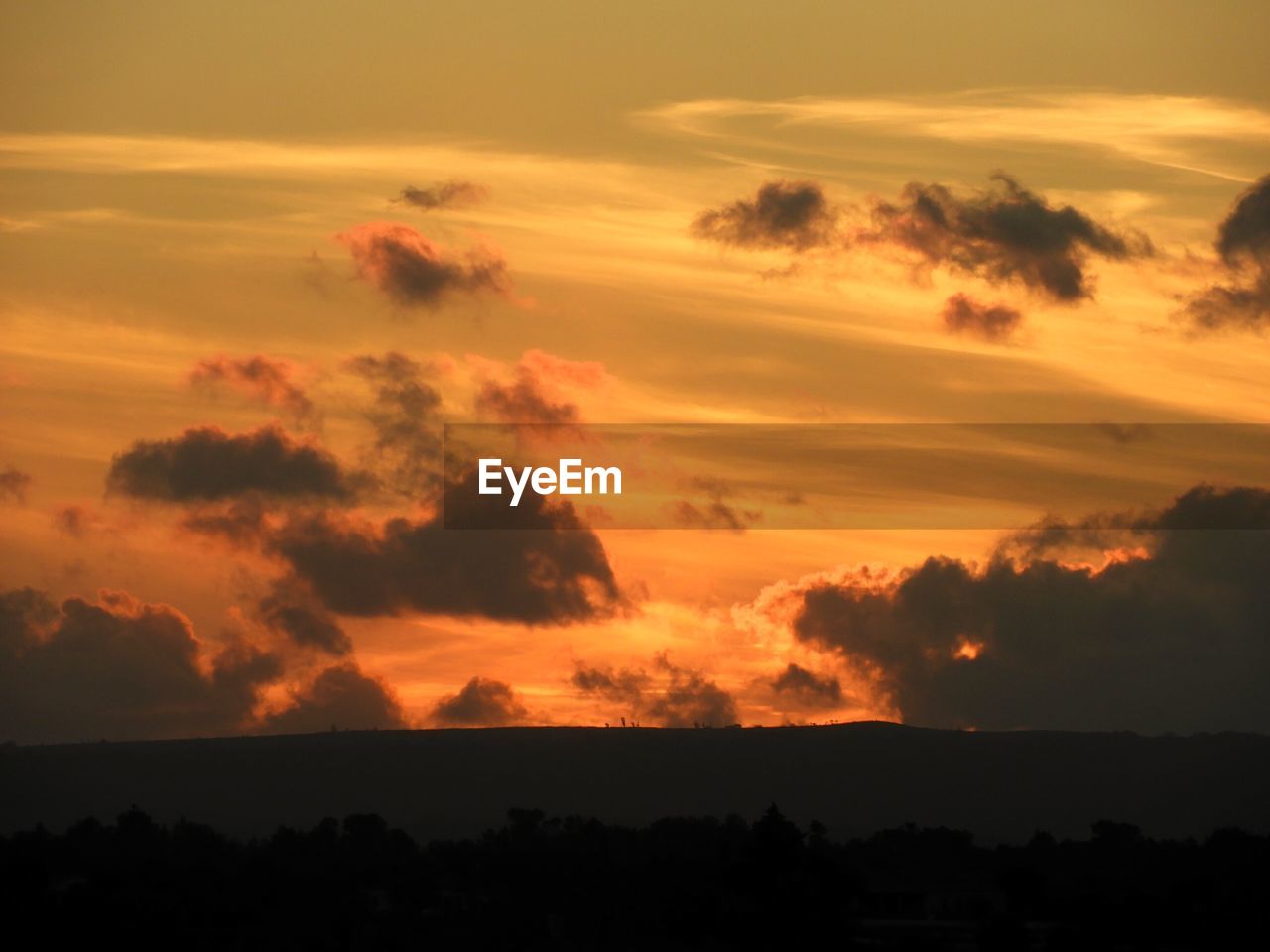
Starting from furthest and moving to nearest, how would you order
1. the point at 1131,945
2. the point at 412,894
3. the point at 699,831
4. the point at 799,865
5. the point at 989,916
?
the point at 699,831, the point at 412,894, the point at 799,865, the point at 989,916, the point at 1131,945

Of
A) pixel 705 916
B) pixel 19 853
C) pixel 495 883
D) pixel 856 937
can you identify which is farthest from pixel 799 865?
pixel 19 853

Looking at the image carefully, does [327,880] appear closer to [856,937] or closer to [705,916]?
[705,916]

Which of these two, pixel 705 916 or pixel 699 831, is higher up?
pixel 699 831

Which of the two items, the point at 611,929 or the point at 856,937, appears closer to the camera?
the point at 856,937

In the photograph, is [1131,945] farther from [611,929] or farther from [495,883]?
[495,883]

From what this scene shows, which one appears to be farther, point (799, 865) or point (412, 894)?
point (412, 894)

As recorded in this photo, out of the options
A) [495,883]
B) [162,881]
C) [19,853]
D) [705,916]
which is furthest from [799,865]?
[19,853]

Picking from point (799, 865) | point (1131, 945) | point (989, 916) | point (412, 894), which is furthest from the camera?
point (412, 894)
